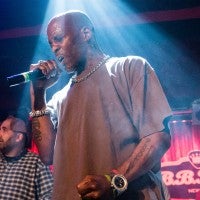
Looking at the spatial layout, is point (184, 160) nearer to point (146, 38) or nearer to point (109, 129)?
point (146, 38)

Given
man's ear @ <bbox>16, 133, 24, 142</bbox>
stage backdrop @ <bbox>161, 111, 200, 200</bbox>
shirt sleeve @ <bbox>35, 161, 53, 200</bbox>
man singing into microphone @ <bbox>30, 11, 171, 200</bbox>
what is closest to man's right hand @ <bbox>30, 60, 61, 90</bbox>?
man singing into microphone @ <bbox>30, 11, 171, 200</bbox>

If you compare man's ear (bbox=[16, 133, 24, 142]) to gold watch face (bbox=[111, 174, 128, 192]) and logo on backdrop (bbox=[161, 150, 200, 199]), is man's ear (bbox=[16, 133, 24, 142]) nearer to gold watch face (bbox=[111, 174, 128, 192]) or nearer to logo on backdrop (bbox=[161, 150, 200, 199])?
logo on backdrop (bbox=[161, 150, 200, 199])

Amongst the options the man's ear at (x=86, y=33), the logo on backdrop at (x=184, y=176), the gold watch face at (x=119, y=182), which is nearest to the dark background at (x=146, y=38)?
the logo on backdrop at (x=184, y=176)

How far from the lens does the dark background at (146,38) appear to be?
461 centimetres

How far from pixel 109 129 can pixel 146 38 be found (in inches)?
150

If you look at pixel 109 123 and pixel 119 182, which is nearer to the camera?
pixel 119 182

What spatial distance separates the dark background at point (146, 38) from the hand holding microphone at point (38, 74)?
2.75 metres

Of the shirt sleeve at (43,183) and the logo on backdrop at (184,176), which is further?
the logo on backdrop at (184,176)

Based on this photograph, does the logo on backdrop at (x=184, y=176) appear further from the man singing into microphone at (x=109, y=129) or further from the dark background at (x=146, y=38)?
the man singing into microphone at (x=109, y=129)

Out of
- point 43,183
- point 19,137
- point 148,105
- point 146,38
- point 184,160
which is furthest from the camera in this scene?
point 184,160

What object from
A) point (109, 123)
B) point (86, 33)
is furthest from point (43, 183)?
point (109, 123)

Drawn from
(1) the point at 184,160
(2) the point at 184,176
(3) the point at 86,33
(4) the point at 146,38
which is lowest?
(2) the point at 184,176

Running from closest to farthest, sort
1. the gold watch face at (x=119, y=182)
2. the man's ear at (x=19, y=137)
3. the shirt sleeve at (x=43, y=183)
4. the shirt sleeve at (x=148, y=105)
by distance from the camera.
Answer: the gold watch face at (x=119, y=182)
the shirt sleeve at (x=148, y=105)
the shirt sleeve at (x=43, y=183)
the man's ear at (x=19, y=137)

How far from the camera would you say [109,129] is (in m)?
1.46
